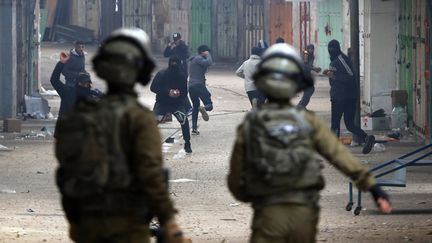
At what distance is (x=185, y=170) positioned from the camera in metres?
18.8

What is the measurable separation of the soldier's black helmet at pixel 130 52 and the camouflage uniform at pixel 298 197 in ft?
2.29

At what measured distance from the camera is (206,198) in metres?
15.8

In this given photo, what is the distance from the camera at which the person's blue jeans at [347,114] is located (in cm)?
2181

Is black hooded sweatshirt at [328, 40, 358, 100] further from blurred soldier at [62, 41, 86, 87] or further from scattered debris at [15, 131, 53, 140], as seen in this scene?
blurred soldier at [62, 41, 86, 87]

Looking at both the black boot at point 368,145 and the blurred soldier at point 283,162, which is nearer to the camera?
the blurred soldier at point 283,162

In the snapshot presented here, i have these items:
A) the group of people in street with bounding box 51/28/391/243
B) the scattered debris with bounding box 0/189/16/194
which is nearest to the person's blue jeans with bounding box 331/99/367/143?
the scattered debris with bounding box 0/189/16/194

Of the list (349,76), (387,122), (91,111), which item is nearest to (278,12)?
(387,122)

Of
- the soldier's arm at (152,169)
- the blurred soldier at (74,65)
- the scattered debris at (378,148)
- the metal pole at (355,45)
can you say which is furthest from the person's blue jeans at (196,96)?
the soldier's arm at (152,169)

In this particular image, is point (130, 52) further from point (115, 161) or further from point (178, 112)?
point (178, 112)

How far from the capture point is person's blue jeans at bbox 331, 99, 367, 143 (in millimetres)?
21812

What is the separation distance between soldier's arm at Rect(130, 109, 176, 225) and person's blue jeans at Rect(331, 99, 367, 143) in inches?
622

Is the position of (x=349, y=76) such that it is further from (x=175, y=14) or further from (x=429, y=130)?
(x=175, y=14)

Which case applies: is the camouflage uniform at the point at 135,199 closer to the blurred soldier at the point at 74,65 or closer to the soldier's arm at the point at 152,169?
the soldier's arm at the point at 152,169

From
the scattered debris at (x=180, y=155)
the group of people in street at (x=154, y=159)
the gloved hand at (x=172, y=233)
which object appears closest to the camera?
the gloved hand at (x=172, y=233)
